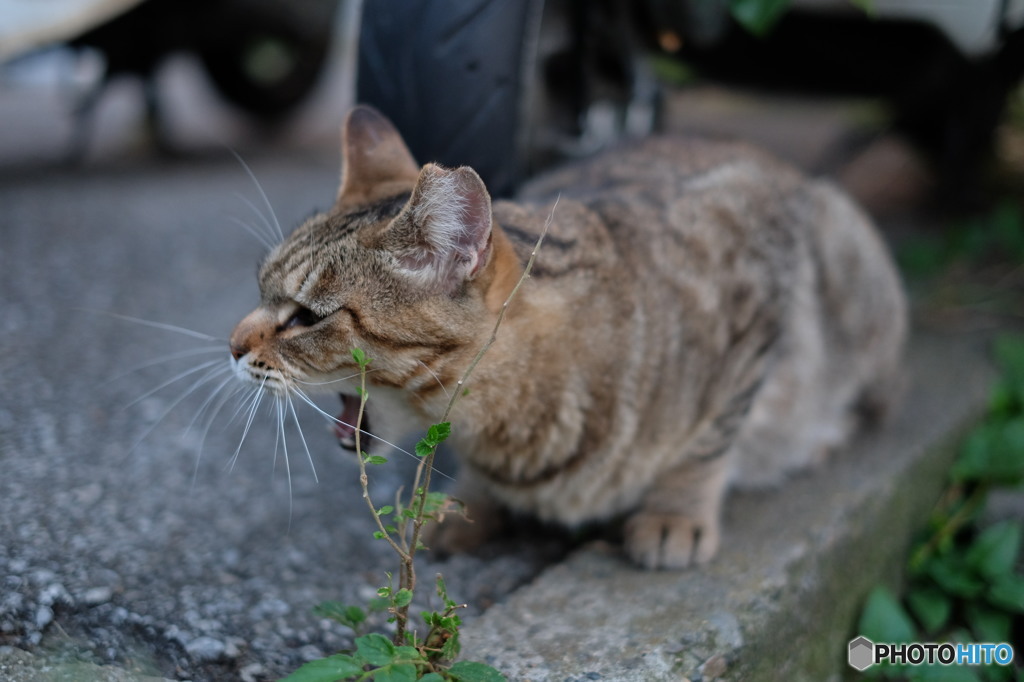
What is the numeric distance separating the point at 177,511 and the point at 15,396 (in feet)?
1.99

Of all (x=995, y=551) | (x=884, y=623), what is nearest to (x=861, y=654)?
(x=884, y=623)

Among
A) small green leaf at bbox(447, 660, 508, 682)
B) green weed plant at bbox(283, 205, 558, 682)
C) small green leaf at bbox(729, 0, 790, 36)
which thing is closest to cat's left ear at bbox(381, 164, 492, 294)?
green weed plant at bbox(283, 205, 558, 682)

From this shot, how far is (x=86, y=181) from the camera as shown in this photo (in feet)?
13.4

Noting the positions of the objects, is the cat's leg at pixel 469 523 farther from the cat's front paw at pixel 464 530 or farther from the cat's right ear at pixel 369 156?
the cat's right ear at pixel 369 156

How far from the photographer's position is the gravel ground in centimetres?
155

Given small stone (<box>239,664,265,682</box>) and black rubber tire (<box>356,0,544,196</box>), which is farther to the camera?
black rubber tire (<box>356,0,544,196</box>)

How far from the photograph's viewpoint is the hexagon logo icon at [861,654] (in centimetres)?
192

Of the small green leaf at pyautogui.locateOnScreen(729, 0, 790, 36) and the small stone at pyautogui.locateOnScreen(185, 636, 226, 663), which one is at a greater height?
the small green leaf at pyautogui.locateOnScreen(729, 0, 790, 36)

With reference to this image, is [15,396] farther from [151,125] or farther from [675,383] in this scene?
[151,125]

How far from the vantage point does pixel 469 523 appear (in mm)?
2113

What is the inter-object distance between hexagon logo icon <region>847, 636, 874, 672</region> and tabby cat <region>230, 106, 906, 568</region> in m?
0.36

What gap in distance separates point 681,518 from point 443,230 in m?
0.93

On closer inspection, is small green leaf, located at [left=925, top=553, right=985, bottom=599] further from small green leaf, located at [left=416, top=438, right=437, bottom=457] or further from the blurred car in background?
small green leaf, located at [left=416, top=438, right=437, bottom=457]

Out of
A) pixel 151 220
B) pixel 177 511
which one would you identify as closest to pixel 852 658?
pixel 177 511
